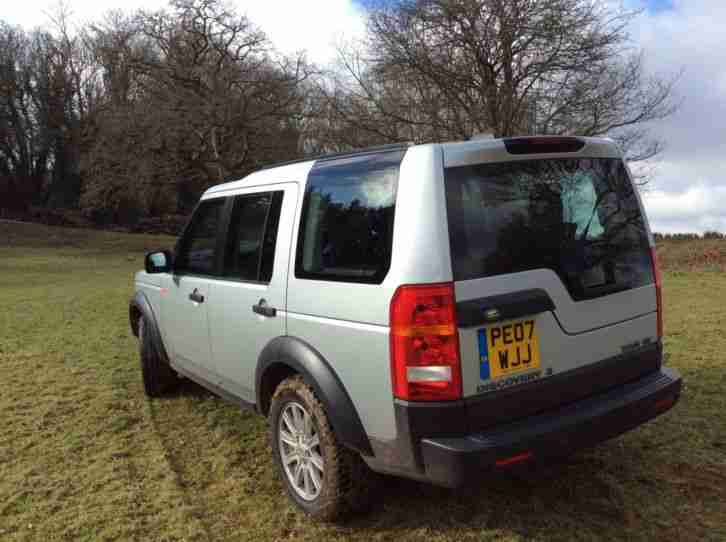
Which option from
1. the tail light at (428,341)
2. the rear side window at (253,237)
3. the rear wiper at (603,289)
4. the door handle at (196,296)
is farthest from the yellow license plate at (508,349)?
the door handle at (196,296)

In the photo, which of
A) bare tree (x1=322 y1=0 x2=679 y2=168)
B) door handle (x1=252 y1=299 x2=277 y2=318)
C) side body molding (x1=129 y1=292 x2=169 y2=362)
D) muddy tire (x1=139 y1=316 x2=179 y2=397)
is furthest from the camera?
bare tree (x1=322 y1=0 x2=679 y2=168)

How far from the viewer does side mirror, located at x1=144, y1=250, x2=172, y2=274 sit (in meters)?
4.61

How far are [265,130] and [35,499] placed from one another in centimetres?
2464

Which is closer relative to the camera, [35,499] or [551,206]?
[551,206]

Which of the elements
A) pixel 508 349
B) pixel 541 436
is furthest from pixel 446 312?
pixel 541 436

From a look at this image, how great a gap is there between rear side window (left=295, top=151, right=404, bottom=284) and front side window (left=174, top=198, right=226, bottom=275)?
1.15 meters

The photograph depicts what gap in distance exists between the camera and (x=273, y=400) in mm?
3268

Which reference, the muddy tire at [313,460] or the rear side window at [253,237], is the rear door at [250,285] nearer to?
the rear side window at [253,237]

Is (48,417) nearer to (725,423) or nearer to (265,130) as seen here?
(725,423)

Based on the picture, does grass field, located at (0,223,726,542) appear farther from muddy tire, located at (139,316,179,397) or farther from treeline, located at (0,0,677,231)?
treeline, located at (0,0,677,231)

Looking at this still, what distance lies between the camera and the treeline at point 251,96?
648 inches

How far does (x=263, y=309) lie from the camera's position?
3.32 m

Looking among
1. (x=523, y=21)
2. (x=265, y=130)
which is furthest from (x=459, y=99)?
(x=265, y=130)

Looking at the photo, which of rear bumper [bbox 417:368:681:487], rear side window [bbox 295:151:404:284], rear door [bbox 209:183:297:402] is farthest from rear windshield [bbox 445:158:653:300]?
rear door [bbox 209:183:297:402]
